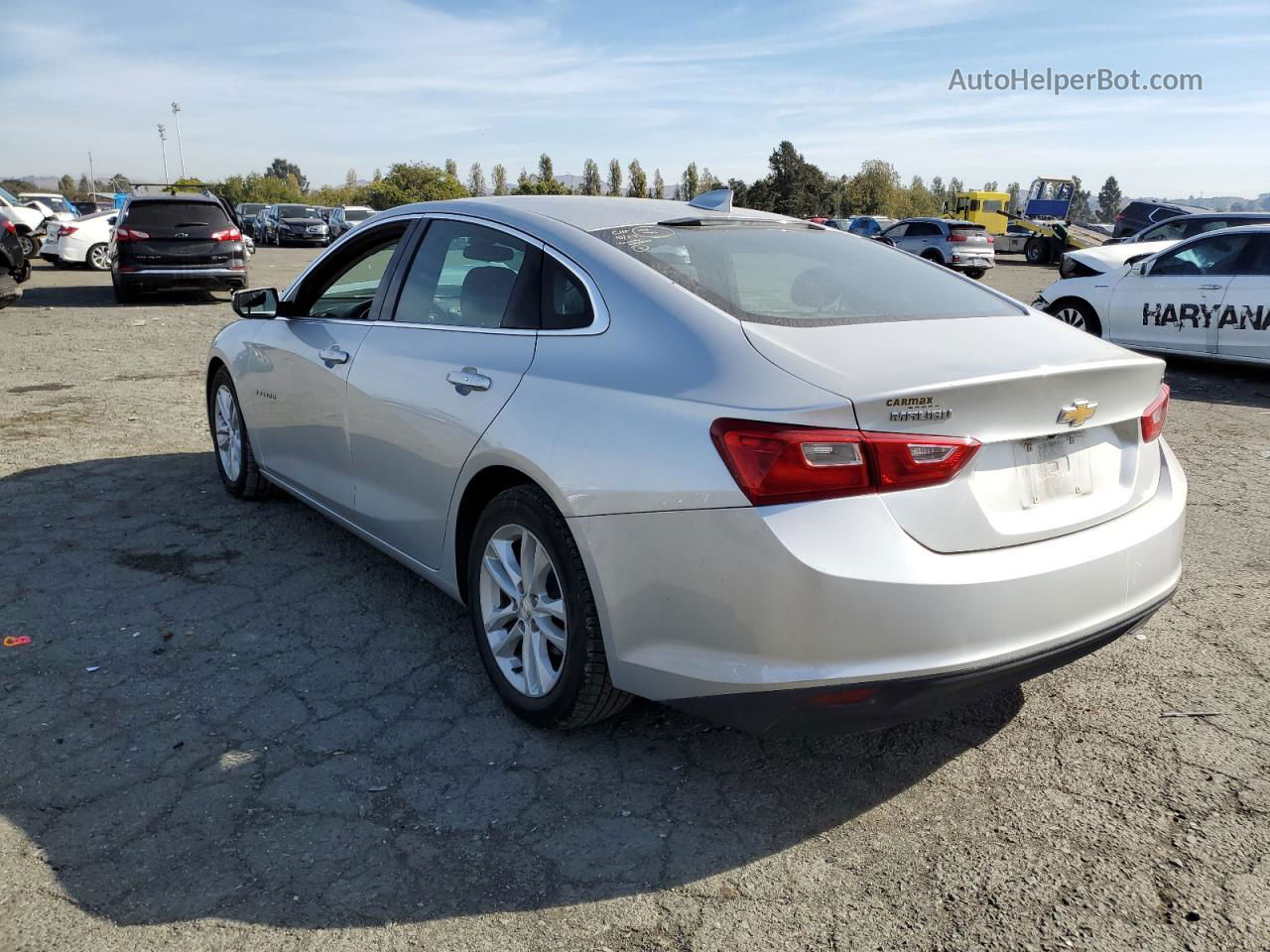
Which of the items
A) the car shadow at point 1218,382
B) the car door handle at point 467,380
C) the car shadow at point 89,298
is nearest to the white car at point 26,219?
the car shadow at point 89,298

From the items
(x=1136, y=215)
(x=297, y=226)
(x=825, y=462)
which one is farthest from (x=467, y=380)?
(x=297, y=226)

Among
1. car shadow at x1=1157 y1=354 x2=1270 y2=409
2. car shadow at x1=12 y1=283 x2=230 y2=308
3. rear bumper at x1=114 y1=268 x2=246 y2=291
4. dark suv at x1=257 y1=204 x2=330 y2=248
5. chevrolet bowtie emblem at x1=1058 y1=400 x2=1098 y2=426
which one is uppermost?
dark suv at x1=257 y1=204 x2=330 y2=248

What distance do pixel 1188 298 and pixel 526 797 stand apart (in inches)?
378

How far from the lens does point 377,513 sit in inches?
155

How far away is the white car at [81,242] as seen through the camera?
69.8ft

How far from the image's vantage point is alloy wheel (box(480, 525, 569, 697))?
3057mm

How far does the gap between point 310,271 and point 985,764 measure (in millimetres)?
3526

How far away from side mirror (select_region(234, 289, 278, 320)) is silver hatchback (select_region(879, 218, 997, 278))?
2401cm

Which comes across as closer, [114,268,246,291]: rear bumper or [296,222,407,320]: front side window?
[296,222,407,320]: front side window

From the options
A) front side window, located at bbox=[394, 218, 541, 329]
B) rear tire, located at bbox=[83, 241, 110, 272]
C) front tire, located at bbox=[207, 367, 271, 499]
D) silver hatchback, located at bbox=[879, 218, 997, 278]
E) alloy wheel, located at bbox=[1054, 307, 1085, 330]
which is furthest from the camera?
silver hatchback, located at bbox=[879, 218, 997, 278]

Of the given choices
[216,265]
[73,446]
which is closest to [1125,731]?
[73,446]

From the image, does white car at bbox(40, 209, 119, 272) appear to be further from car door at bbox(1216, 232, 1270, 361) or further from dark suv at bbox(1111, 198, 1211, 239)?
dark suv at bbox(1111, 198, 1211, 239)

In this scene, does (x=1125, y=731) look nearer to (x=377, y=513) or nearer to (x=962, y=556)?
(x=962, y=556)

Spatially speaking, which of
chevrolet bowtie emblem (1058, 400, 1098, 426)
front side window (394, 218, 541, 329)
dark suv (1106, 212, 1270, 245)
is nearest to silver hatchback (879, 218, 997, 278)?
dark suv (1106, 212, 1270, 245)
